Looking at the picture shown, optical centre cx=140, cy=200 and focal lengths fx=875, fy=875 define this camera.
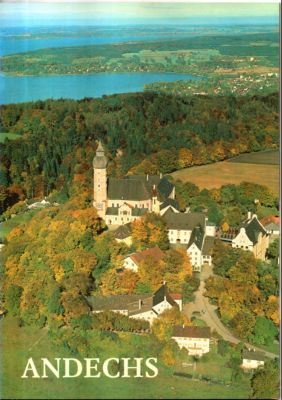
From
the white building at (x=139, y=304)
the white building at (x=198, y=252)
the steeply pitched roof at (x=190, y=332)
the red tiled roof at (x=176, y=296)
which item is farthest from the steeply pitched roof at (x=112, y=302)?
the white building at (x=198, y=252)

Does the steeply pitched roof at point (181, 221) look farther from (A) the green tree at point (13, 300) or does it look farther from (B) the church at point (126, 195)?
(A) the green tree at point (13, 300)

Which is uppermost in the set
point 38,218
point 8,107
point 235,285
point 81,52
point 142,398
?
point 81,52

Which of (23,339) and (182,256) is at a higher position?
(182,256)

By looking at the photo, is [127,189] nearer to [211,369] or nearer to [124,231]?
[124,231]

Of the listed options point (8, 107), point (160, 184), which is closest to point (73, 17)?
point (8, 107)

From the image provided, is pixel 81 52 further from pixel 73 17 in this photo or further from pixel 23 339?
pixel 23 339

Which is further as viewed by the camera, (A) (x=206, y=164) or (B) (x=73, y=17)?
(A) (x=206, y=164)

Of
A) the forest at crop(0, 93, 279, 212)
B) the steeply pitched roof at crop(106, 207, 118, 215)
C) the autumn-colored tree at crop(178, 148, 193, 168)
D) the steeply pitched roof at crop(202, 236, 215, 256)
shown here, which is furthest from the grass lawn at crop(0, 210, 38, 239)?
the steeply pitched roof at crop(202, 236, 215, 256)
